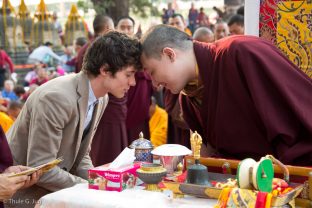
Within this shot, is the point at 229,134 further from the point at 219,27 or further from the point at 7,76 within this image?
the point at 7,76

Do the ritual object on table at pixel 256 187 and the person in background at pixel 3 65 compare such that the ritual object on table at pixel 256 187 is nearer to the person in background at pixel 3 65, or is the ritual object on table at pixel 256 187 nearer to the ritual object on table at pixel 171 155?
the ritual object on table at pixel 171 155

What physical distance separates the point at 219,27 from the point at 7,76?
6.14m

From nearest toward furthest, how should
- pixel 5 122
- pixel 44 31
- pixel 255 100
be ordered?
1. pixel 255 100
2. pixel 5 122
3. pixel 44 31

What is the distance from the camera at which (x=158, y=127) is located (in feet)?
17.6

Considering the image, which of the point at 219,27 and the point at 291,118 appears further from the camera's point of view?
the point at 219,27

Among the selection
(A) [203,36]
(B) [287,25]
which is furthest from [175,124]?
(B) [287,25]

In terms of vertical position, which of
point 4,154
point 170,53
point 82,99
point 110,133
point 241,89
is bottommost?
point 110,133

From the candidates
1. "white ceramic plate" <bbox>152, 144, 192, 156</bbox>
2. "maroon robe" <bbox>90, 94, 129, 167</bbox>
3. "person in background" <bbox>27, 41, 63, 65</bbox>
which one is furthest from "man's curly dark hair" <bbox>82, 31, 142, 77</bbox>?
"person in background" <bbox>27, 41, 63, 65</bbox>

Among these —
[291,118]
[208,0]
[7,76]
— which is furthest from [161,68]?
[208,0]

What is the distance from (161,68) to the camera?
239 cm

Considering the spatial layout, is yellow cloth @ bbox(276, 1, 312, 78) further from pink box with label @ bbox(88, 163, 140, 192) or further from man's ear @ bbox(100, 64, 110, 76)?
pink box with label @ bbox(88, 163, 140, 192)

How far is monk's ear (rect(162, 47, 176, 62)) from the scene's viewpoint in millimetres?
2361

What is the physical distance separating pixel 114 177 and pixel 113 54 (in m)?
0.68

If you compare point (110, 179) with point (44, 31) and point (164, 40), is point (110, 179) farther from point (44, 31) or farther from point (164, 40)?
point (44, 31)
